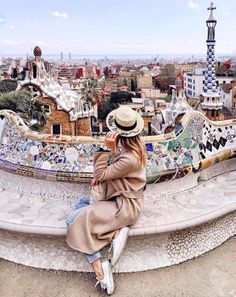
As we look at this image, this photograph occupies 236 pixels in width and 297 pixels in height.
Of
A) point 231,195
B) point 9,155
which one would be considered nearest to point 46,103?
point 9,155

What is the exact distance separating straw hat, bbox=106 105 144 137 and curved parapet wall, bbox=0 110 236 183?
1.00m

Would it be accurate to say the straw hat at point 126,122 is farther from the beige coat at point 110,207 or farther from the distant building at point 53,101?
the distant building at point 53,101

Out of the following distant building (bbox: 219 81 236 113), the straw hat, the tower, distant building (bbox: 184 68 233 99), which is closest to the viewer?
the straw hat

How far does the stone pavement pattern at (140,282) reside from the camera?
3.55 m

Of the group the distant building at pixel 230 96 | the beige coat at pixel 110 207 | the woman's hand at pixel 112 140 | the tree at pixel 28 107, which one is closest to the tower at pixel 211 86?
the tree at pixel 28 107

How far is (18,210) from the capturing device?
14.3 feet

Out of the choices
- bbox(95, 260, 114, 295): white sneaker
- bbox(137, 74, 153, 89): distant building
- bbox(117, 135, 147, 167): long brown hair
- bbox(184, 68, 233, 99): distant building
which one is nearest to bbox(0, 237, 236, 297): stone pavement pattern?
bbox(95, 260, 114, 295): white sneaker

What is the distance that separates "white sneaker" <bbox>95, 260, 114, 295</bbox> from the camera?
3.48 m

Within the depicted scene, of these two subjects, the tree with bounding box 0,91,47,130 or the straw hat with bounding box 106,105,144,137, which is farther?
the tree with bounding box 0,91,47,130

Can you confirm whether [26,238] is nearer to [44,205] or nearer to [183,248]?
[44,205]

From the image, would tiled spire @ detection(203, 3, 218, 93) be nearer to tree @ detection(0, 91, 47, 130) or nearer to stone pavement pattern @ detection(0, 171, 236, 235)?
Result: tree @ detection(0, 91, 47, 130)

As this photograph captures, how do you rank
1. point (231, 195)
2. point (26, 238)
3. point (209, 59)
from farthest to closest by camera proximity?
1. point (209, 59)
2. point (231, 195)
3. point (26, 238)

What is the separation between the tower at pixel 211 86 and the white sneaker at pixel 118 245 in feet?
27.7

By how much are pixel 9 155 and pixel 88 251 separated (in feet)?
6.79
